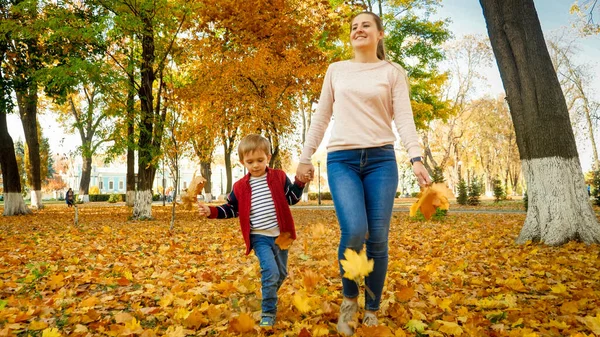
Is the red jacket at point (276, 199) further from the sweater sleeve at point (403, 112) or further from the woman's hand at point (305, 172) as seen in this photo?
the sweater sleeve at point (403, 112)

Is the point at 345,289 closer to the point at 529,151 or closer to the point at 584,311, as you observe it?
the point at 584,311

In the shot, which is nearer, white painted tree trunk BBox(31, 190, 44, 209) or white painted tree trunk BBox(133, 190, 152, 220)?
white painted tree trunk BBox(133, 190, 152, 220)

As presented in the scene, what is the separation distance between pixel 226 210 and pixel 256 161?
16.6 inches

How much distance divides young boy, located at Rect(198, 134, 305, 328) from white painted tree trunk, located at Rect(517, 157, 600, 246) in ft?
15.7

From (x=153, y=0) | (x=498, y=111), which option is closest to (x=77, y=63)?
(x=153, y=0)

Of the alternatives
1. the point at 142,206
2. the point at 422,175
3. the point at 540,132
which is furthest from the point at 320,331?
the point at 142,206

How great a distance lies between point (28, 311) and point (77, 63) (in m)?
9.75

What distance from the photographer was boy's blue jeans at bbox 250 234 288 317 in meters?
2.79

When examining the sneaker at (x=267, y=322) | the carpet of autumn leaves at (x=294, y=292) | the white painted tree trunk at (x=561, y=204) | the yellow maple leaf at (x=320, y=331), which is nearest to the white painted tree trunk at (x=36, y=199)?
the carpet of autumn leaves at (x=294, y=292)

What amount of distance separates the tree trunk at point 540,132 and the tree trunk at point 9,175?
17.6m

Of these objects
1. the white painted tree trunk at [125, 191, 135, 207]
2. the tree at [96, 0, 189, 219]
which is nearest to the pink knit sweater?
the tree at [96, 0, 189, 219]

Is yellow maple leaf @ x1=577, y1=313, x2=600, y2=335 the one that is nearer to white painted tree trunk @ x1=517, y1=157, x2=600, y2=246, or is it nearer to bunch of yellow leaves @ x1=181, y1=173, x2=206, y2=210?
bunch of yellow leaves @ x1=181, y1=173, x2=206, y2=210

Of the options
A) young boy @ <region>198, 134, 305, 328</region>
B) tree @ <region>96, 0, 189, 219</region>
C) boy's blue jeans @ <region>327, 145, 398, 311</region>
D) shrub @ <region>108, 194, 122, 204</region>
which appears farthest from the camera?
shrub @ <region>108, 194, 122, 204</region>

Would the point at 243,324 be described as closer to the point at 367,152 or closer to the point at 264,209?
the point at 264,209
